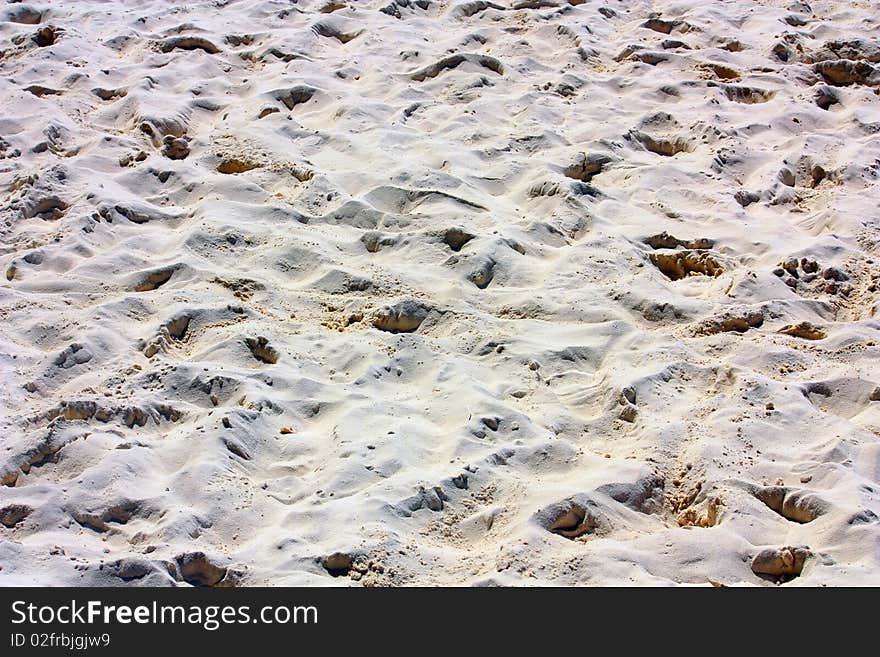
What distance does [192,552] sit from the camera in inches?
104

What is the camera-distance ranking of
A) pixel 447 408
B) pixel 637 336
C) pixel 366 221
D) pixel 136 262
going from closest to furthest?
1. pixel 447 408
2. pixel 637 336
3. pixel 136 262
4. pixel 366 221

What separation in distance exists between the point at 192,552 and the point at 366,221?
190cm

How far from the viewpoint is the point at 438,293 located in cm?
383

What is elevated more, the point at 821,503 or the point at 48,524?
the point at 821,503

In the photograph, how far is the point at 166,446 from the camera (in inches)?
120

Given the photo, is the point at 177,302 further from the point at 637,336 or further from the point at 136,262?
the point at 637,336

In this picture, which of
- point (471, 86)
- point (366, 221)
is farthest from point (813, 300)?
point (471, 86)

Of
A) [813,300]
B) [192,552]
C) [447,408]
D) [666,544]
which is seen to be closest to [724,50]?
[813,300]

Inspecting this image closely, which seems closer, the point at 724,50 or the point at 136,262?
the point at 136,262

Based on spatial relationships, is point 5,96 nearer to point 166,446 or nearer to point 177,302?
point 177,302

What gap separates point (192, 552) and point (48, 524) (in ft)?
1.43

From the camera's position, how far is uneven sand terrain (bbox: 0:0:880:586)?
280 centimetres

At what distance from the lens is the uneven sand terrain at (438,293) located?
2803mm

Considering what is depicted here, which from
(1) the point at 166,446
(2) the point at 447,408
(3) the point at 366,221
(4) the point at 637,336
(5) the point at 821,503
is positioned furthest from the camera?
(3) the point at 366,221
